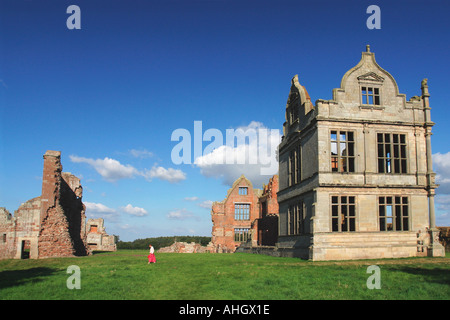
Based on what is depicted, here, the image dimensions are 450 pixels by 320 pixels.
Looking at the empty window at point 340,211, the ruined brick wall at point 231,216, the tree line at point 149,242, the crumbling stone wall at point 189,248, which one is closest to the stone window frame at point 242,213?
the ruined brick wall at point 231,216

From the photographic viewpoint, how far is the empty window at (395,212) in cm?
2519

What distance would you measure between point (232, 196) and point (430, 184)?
103 feet

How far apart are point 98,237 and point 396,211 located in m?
48.2

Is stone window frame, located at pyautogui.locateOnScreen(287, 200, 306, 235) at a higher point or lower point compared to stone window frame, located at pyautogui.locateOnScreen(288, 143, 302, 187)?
lower

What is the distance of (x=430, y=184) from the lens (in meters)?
25.8

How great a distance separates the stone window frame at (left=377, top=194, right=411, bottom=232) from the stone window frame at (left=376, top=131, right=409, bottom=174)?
6.10 ft

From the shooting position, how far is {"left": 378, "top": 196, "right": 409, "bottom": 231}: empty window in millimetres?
25188

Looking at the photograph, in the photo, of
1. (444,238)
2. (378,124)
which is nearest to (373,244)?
(378,124)

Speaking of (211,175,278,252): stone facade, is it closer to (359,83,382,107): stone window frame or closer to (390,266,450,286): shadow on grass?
(359,83,382,107): stone window frame

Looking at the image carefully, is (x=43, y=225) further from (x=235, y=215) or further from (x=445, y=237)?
(x=445, y=237)

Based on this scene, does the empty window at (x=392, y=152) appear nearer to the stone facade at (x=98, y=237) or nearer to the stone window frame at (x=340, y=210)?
the stone window frame at (x=340, y=210)

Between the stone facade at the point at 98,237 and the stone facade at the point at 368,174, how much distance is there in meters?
41.6

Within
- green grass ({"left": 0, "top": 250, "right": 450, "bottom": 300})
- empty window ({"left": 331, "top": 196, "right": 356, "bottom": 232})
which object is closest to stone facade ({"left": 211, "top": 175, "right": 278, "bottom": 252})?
empty window ({"left": 331, "top": 196, "right": 356, "bottom": 232})
